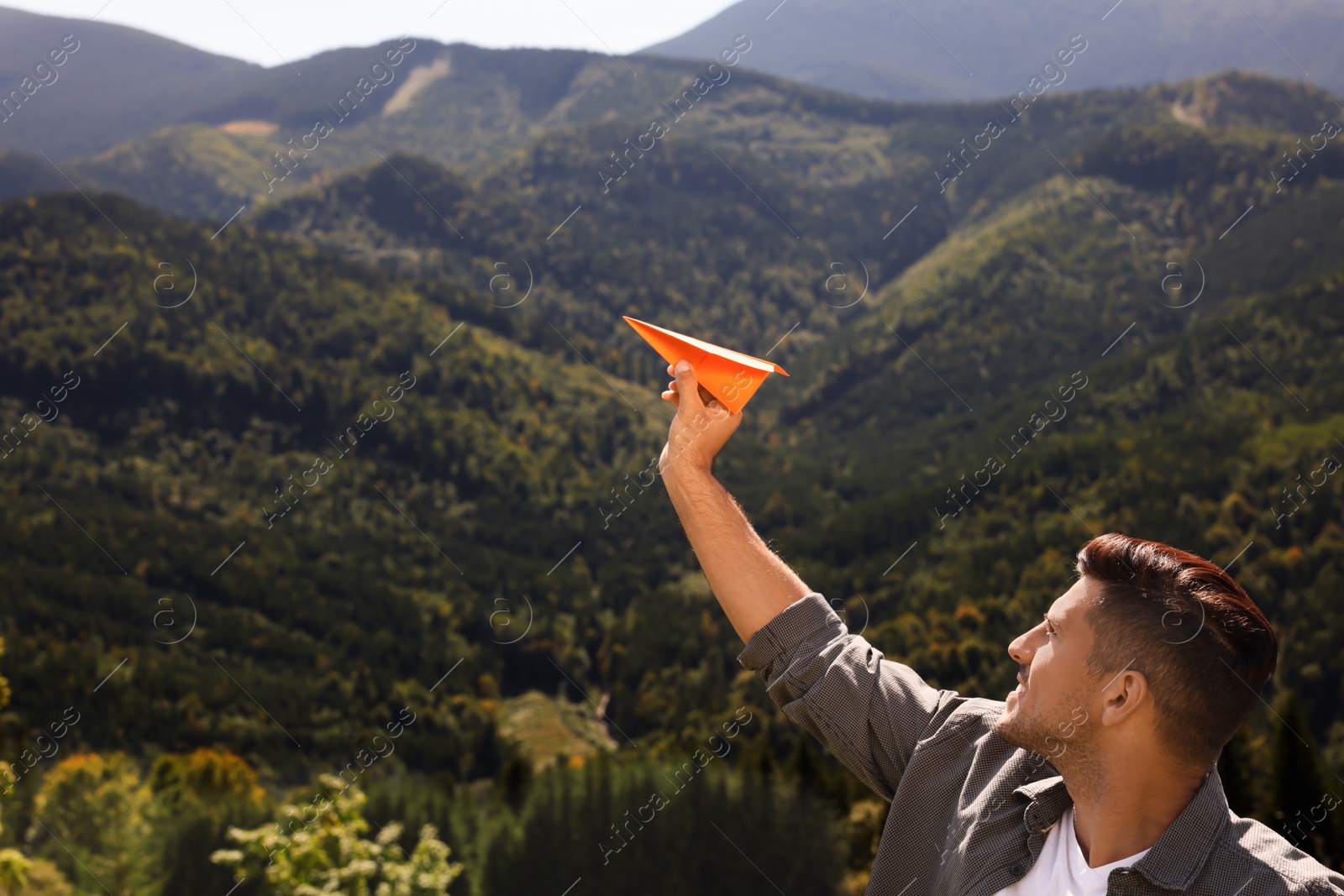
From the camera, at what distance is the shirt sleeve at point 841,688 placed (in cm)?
379

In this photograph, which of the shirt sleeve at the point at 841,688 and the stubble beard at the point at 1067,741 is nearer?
the stubble beard at the point at 1067,741

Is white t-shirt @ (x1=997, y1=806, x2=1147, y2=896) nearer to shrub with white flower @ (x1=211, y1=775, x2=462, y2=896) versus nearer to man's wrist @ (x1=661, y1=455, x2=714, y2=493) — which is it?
man's wrist @ (x1=661, y1=455, x2=714, y2=493)

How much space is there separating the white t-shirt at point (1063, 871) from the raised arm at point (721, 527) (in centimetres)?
121

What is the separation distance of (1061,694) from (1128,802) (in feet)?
1.29

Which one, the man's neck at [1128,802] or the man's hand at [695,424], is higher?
the man's hand at [695,424]

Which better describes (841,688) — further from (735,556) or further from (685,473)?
(685,473)

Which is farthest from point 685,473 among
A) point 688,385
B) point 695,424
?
point 688,385

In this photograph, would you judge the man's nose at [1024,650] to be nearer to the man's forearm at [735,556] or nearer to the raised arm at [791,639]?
the raised arm at [791,639]

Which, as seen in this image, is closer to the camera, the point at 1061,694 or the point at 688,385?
the point at 1061,694

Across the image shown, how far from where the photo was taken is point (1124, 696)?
3.13 meters

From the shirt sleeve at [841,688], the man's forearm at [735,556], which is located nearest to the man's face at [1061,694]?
the shirt sleeve at [841,688]

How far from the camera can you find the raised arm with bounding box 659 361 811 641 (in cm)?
390

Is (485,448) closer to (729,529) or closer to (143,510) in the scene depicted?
(143,510)

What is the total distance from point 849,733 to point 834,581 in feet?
442
